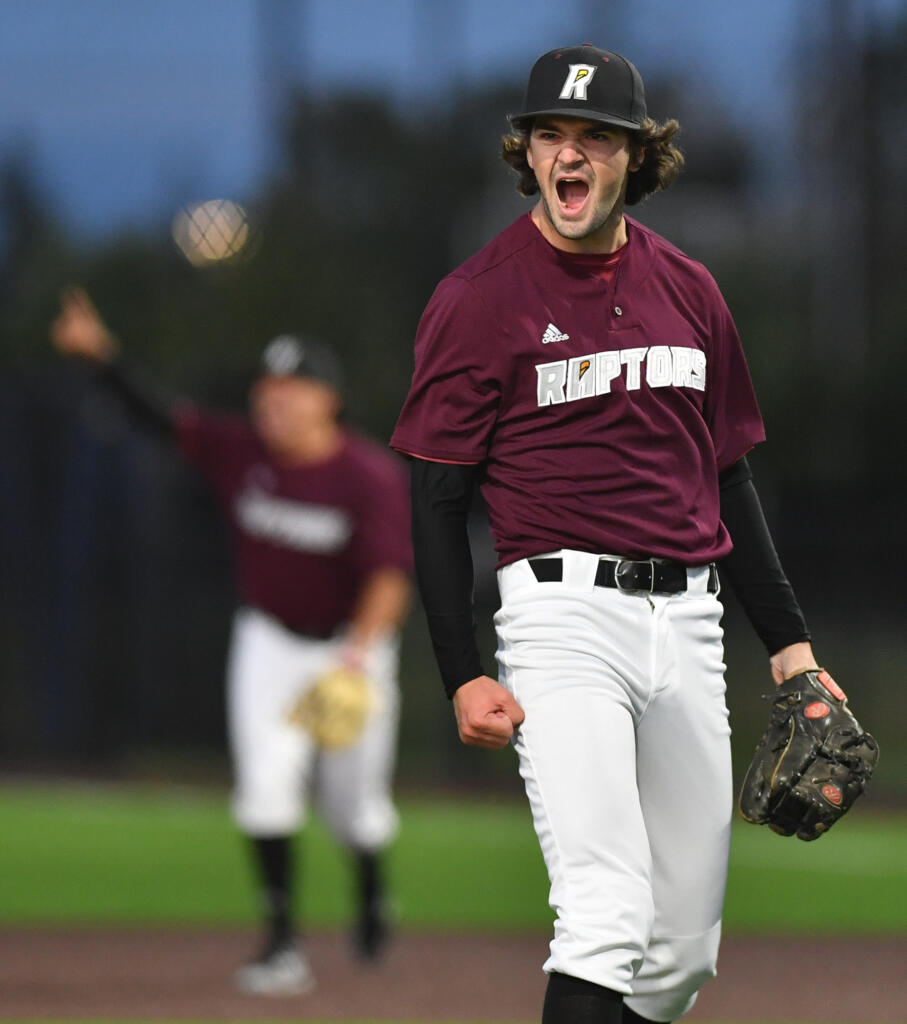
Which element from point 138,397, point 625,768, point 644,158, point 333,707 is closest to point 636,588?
point 625,768

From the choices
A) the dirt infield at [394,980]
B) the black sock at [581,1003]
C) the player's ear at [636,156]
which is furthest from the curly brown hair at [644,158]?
the dirt infield at [394,980]

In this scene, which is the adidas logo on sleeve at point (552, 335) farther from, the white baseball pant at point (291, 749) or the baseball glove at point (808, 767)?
the white baseball pant at point (291, 749)

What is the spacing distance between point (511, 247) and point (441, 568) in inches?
26.3

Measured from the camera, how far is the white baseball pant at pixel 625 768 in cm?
356

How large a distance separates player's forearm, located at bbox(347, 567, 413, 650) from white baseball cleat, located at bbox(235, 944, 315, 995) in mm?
1156

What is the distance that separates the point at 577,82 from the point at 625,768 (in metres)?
1.32

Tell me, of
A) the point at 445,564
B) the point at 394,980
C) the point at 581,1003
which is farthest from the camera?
the point at 394,980

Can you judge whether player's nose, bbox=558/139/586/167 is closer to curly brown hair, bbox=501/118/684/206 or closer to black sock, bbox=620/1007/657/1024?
curly brown hair, bbox=501/118/684/206

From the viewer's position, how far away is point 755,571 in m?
4.03

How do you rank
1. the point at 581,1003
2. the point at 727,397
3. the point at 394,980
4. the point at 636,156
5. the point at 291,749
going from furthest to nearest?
the point at 291,749 → the point at 394,980 → the point at 727,397 → the point at 636,156 → the point at 581,1003

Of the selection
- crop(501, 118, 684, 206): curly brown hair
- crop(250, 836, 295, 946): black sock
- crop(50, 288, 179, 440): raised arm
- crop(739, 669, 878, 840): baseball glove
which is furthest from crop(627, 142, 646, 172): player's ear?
crop(50, 288, 179, 440): raised arm

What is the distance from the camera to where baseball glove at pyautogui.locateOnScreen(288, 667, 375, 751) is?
695cm

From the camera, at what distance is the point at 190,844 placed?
34.0 feet

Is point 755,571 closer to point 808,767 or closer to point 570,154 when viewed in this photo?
point 808,767
